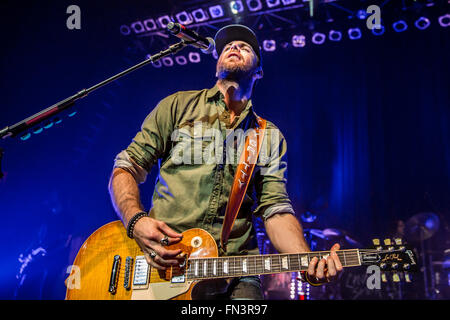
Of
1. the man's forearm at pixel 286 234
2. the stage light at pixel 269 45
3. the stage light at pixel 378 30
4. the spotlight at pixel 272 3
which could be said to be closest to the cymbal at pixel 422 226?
the stage light at pixel 378 30

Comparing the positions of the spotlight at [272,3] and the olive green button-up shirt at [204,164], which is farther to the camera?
the spotlight at [272,3]

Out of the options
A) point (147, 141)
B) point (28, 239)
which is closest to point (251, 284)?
point (147, 141)

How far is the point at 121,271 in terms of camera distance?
7.32 ft

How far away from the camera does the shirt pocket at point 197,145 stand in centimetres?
271

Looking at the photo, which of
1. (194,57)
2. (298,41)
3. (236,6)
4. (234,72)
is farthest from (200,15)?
(234,72)

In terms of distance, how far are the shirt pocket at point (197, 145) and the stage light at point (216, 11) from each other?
5897 mm

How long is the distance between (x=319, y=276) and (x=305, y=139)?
8.04 metres

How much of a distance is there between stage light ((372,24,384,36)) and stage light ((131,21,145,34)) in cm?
599

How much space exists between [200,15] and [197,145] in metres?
6.25

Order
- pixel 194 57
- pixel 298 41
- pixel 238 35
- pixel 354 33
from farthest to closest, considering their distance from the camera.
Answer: pixel 194 57
pixel 298 41
pixel 354 33
pixel 238 35

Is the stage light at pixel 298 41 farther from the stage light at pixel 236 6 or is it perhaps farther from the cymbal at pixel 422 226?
the cymbal at pixel 422 226

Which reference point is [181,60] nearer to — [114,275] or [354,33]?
[354,33]

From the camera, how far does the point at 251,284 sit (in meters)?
2.31
